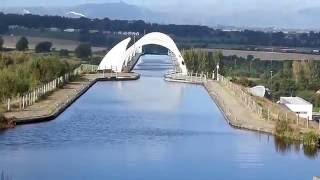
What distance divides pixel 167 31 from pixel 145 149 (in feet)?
253

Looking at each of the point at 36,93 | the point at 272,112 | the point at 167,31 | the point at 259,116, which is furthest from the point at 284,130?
the point at 167,31

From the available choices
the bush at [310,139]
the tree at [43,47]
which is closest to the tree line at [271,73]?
the tree at [43,47]

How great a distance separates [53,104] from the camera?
854 inches

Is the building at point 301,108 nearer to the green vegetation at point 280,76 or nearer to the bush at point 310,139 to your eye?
the green vegetation at point 280,76

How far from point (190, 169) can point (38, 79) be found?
1436 cm

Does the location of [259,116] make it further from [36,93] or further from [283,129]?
[36,93]

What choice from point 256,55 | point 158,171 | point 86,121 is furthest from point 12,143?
point 256,55

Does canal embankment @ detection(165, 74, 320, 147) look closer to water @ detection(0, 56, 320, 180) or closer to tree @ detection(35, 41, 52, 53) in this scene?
water @ detection(0, 56, 320, 180)

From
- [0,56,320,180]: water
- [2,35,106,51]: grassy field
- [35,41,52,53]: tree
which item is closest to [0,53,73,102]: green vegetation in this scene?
[0,56,320,180]: water

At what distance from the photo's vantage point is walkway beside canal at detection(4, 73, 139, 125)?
18438 mm

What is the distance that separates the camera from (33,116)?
18.6 meters

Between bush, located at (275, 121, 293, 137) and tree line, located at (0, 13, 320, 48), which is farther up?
tree line, located at (0, 13, 320, 48)

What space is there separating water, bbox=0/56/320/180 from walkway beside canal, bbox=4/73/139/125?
0.29 m

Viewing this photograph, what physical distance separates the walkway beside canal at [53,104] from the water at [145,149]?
0.96 feet
